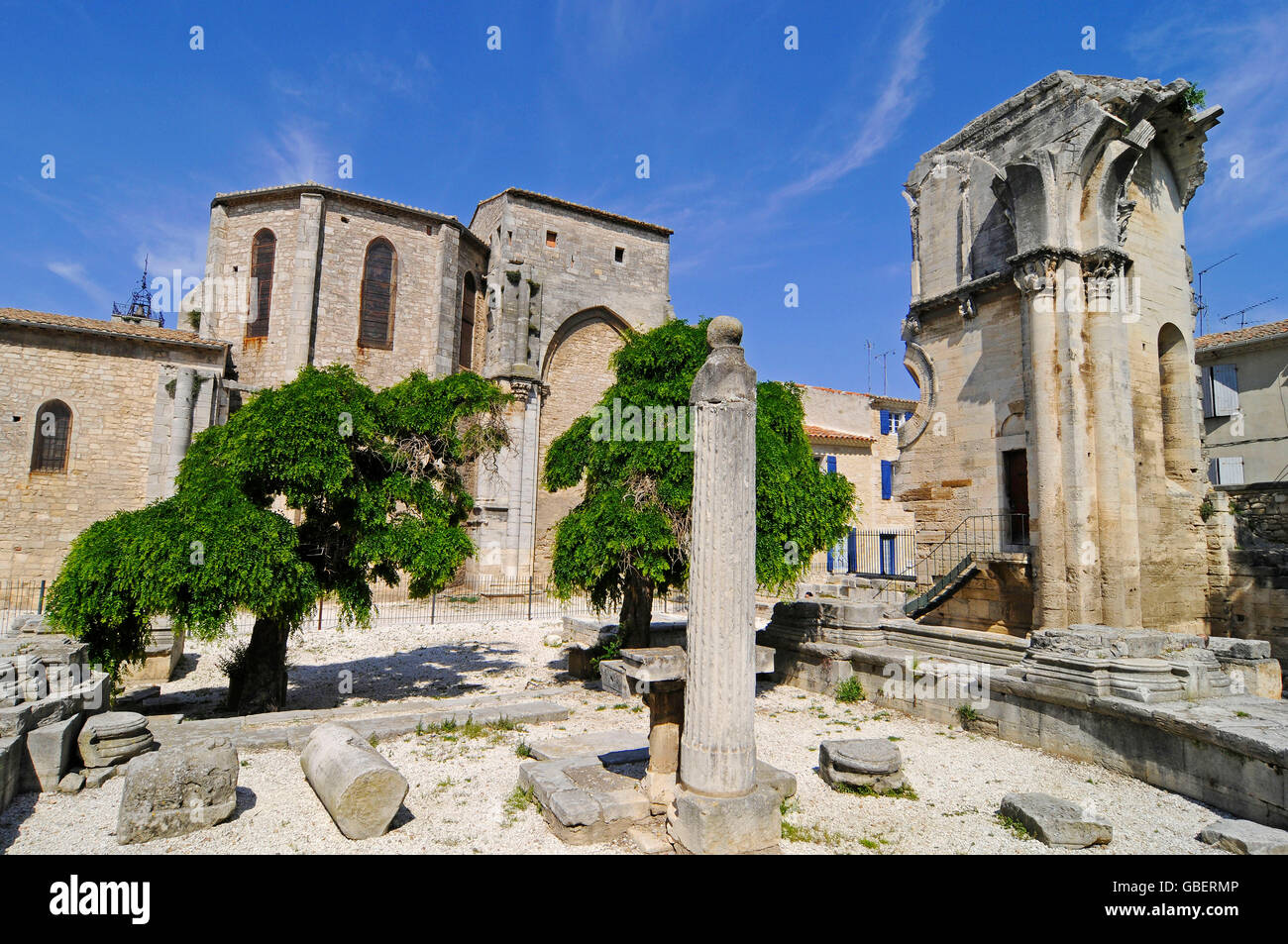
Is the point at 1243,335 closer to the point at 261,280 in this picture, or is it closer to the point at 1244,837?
the point at 1244,837

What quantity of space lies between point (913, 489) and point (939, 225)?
18.6 ft

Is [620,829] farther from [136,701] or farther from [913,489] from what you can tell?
[913,489]

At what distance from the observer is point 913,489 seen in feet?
47.7

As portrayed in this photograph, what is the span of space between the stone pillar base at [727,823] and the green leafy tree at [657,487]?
5.17 m

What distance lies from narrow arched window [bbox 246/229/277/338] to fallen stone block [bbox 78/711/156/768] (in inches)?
697

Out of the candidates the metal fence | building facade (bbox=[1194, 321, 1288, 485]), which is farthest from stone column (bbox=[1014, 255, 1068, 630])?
the metal fence

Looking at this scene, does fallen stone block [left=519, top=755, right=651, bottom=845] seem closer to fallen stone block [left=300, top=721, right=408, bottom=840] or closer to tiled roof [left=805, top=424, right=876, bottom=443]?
fallen stone block [left=300, top=721, right=408, bottom=840]

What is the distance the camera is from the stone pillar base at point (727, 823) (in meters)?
4.83

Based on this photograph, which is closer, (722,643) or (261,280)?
(722,643)

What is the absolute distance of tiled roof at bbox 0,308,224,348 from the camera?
740 inches

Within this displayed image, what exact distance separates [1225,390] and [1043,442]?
52.6 feet

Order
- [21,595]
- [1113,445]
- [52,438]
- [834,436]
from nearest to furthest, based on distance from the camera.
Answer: [1113,445]
[21,595]
[52,438]
[834,436]

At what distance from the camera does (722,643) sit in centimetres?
504

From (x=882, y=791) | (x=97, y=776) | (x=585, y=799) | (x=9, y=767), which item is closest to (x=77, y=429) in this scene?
(x=97, y=776)
